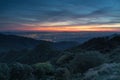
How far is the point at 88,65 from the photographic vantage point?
2616cm

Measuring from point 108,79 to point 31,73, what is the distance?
5.69 m

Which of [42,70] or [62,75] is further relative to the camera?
[42,70]

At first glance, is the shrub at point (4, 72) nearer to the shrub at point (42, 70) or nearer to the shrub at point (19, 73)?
the shrub at point (19, 73)

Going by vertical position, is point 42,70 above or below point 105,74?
below

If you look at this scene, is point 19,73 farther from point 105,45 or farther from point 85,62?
point 105,45

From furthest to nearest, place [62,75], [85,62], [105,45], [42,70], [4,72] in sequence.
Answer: [105,45] → [85,62] → [42,70] → [62,75] → [4,72]

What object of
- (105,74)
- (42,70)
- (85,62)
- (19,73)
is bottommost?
(85,62)

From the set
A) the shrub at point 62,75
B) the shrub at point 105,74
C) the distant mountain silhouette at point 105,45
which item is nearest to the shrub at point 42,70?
the shrub at point 62,75


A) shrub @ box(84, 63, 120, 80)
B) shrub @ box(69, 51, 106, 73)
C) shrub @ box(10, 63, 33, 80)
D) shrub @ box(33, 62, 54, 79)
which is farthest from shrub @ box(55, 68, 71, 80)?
shrub @ box(69, 51, 106, 73)

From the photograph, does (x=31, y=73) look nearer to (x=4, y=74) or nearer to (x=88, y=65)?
(x=4, y=74)

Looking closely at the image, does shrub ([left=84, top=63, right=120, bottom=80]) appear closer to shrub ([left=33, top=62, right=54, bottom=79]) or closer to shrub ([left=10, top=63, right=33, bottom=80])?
shrub ([left=33, top=62, right=54, bottom=79])

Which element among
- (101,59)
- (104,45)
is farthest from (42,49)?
(101,59)

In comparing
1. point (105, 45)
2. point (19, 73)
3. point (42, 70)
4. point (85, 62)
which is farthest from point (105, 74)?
point (105, 45)

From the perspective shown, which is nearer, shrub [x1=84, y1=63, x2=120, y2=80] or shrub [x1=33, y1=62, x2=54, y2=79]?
shrub [x1=84, y1=63, x2=120, y2=80]
